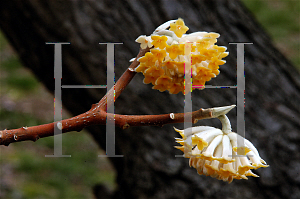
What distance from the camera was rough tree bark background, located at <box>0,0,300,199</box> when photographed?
5.87 ft

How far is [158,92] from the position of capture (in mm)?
1837

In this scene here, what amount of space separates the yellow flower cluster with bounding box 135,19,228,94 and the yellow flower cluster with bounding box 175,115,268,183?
0.49ft

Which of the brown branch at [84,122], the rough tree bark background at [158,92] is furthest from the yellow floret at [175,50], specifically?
the rough tree bark background at [158,92]

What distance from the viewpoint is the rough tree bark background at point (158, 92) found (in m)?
1.79

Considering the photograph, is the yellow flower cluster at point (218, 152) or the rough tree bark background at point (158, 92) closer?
the yellow flower cluster at point (218, 152)

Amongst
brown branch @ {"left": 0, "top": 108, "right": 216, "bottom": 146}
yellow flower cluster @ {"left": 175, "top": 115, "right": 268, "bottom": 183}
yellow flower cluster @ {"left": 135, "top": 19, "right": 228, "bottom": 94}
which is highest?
yellow flower cluster @ {"left": 135, "top": 19, "right": 228, "bottom": 94}

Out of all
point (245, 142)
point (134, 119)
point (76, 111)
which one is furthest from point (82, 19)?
point (245, 142)

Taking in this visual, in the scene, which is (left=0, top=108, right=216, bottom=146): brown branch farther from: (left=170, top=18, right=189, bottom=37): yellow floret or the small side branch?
(left=170, top=18, right=189, bottom=37): yellow floret

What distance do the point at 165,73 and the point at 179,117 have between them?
14 cm

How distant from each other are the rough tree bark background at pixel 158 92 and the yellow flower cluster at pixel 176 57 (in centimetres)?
99

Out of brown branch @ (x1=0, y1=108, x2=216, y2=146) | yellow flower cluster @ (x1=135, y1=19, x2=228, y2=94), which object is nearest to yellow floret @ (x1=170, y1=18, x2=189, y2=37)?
yellow flower cluster @ (x1=135, y1=19, x2=228, y2=94)

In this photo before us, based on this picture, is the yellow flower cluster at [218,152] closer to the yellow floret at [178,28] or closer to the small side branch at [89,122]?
the small side branch at [89,122]

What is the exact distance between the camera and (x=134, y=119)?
2.53 ft

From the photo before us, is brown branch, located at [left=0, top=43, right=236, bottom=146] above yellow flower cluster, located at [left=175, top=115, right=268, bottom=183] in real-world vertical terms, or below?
above
